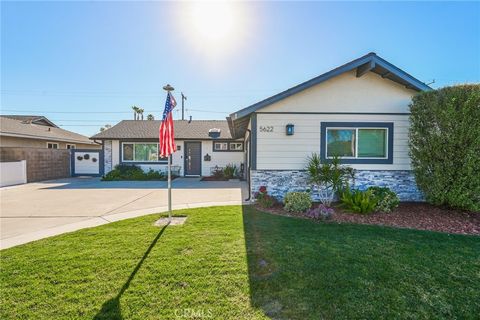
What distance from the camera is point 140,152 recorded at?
15.4 m

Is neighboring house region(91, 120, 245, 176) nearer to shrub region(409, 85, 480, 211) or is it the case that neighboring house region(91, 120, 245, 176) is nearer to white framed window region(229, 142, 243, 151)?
white framed window region(229, 142, 243, 151)

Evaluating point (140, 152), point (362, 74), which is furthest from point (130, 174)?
point (362, 74)

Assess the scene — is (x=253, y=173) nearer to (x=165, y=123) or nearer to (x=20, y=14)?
(x=165, y=123)

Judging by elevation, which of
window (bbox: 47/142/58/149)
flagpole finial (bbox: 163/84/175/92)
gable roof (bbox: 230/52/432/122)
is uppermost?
gable roof (bbox: 230/52/432/122)

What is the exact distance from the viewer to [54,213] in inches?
249

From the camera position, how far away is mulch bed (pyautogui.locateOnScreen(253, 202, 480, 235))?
16.7 feet

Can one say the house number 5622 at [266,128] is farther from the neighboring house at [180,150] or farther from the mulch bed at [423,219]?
the neighboring house at [180,150]

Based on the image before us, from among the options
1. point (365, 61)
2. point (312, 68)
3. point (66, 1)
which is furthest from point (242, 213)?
point (66, 1)

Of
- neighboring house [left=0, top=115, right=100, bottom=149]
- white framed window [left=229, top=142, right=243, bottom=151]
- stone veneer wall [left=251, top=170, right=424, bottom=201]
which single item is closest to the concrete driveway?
stone veneer wall [left=251, top=170, right=424, bottom=201]

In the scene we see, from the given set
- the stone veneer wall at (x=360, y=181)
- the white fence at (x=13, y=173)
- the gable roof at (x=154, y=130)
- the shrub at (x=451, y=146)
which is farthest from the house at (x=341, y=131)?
the white fence at (x=13, y=173)

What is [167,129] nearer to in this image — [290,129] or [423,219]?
[290,129]

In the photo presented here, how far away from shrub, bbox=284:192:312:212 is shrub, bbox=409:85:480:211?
3153 millimetres

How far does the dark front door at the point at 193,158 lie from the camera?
15.7 meters

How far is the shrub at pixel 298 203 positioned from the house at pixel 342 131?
91 centimetres
